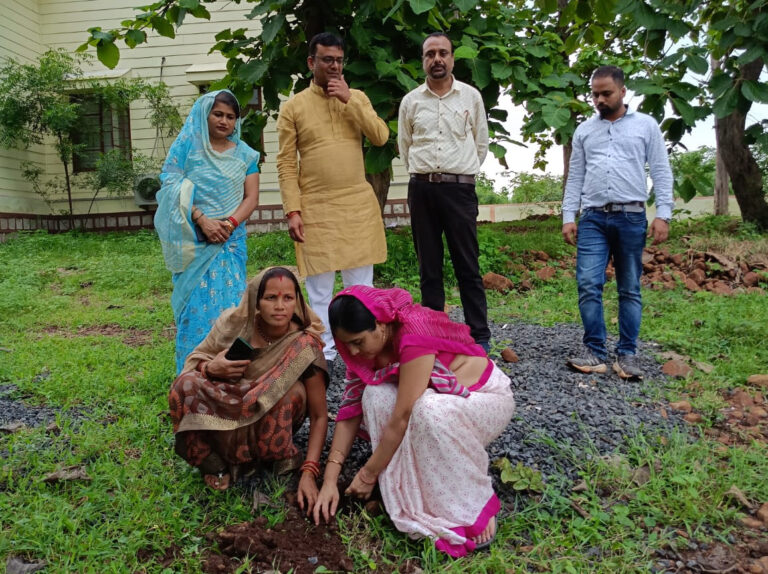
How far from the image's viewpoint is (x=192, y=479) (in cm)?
253

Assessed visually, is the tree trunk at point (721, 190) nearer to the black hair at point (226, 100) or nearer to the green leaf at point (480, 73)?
the green leaf at point (480, 73)

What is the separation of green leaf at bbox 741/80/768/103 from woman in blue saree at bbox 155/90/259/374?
104 inches

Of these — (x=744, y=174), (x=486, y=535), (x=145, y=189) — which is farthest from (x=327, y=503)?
(x=145, y=189)

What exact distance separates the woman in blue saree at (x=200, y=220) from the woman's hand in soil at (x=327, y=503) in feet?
4.52

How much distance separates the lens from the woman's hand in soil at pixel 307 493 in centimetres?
226

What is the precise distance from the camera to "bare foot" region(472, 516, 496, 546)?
2125mm

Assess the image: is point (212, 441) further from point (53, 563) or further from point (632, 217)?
point (632, 217)

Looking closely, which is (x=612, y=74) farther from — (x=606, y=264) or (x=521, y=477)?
(x=521, y=477)

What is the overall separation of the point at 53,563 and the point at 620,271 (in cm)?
320

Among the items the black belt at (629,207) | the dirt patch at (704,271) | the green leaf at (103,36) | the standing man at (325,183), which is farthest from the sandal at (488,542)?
the dirt patch at (704,271)

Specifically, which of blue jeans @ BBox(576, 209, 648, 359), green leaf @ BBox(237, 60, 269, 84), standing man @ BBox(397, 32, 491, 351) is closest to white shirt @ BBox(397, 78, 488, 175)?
standing man @ BBox(397, 32, 491, 351)

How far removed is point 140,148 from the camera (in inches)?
463

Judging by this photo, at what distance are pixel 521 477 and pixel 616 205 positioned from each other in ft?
6.23

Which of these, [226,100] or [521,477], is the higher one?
[226,100]
